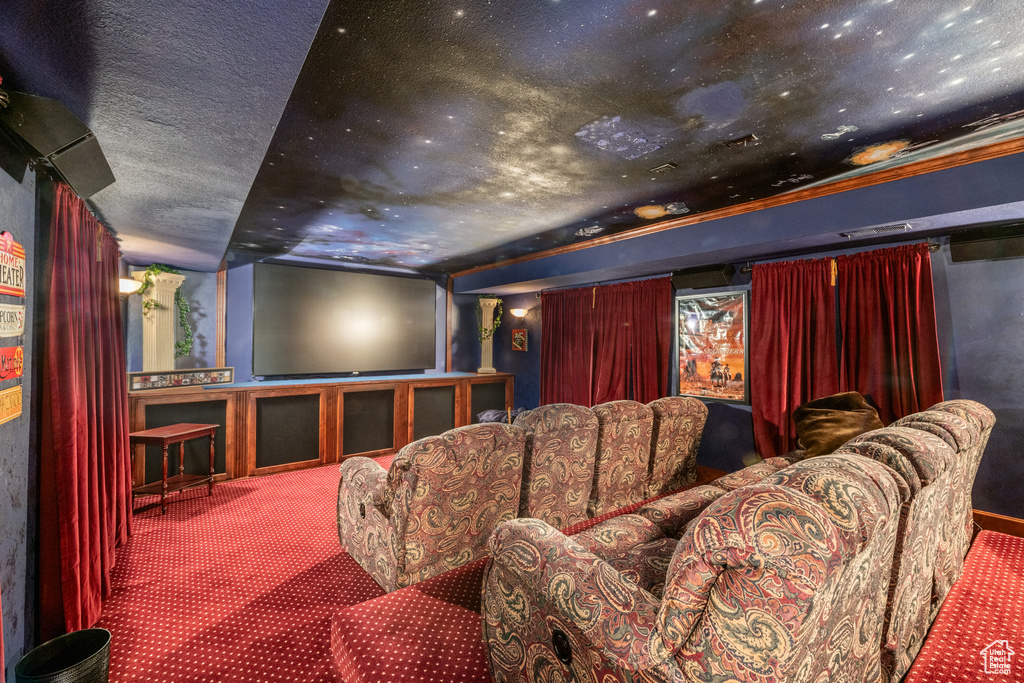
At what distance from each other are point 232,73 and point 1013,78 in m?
2.95

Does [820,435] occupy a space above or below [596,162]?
below

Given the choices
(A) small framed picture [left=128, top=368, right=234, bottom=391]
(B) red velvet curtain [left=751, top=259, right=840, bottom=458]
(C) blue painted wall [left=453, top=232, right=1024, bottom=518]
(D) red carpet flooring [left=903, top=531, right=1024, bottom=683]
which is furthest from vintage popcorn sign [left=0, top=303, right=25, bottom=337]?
(B) red velvet curtain [left=751, top=259, right=840, bottom=458]

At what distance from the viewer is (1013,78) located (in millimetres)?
1769

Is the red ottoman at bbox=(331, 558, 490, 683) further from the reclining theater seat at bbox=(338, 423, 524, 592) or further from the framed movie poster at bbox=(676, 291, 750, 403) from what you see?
the framed movie poster at bbox=(676, 291, 750, 403)

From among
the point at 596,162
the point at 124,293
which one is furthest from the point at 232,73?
the point at 124,293

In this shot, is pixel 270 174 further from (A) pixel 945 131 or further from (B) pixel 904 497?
(A) pixel 945 131

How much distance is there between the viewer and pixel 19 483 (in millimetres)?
1688

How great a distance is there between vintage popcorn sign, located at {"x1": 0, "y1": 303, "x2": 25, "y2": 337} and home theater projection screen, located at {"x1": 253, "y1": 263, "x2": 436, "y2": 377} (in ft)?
12.4

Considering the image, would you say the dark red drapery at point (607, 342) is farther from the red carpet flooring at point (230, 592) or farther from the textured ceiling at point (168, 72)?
the textured ceiling at point (168, 72)

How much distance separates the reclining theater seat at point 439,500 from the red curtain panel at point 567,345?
3515 mm

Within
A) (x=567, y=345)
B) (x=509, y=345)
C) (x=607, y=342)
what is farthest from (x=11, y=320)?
(x=509, y=345)

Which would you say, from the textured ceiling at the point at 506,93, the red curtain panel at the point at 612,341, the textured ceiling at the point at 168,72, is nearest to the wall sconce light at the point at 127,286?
the textured ceiling at the point at 506,93

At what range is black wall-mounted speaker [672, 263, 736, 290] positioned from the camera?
165 inches

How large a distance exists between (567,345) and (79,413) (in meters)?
4.82
